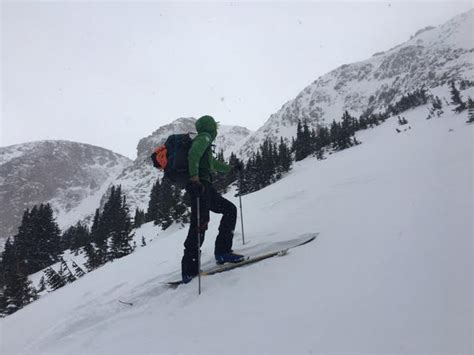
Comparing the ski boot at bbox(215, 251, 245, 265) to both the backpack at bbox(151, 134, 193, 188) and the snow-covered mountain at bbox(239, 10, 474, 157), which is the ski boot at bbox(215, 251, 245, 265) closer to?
the backpack at bbox(151, 134, 193, 188)

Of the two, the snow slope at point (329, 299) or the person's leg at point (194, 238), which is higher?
the person's leg at point (194, 238)

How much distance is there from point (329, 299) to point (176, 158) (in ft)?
9.08

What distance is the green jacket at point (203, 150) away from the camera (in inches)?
164

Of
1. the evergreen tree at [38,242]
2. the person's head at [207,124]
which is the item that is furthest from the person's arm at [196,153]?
the evergreen tree at [38,242]

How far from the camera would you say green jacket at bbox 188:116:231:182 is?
416 cm

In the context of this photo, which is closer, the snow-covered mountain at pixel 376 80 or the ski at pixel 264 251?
the ski at pixel 264 251

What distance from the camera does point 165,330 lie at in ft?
10.1

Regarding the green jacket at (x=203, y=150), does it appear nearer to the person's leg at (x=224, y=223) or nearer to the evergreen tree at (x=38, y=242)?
the person's leg at (x=224, y=223)

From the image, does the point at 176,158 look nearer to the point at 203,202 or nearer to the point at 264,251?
the point at 203,202

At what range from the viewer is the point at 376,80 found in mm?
160500

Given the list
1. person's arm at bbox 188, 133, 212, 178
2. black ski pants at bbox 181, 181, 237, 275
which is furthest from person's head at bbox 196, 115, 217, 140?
black ski pants at bbox 181, 181, 237, 275

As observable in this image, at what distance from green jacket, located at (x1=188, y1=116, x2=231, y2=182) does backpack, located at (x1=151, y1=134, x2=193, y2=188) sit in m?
0.17

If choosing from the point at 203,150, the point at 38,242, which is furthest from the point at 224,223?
the point at 38,242

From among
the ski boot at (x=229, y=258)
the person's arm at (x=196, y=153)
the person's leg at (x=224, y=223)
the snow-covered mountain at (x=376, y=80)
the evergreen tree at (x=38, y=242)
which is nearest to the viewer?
the person's arm at (x=196, y=153)
